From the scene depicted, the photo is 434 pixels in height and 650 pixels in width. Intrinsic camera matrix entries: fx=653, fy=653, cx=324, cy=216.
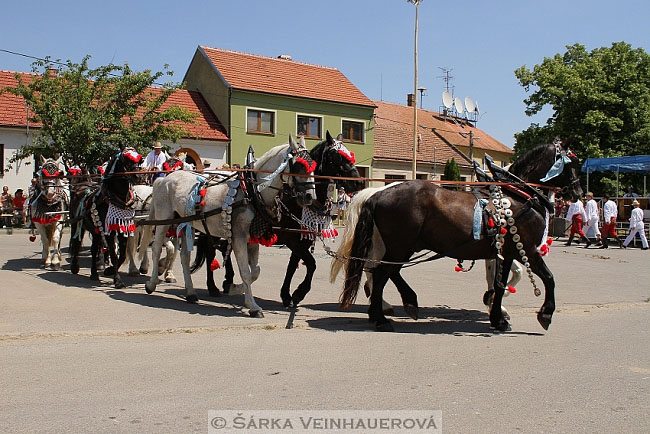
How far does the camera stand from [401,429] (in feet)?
14.6

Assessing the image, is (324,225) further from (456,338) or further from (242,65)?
(242,65)

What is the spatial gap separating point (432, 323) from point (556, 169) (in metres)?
2.49

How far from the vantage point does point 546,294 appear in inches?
305

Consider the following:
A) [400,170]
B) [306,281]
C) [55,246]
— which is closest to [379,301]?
[306,281]

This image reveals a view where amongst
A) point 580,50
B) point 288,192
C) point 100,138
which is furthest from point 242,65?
point 288,192

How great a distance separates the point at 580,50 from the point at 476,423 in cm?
3906

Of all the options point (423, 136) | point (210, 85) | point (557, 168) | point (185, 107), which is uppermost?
point (210, 85)

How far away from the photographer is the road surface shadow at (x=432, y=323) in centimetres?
781

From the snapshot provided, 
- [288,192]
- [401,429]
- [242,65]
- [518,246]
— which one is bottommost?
[401,429]

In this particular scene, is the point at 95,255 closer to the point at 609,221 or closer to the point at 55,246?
the point at 55,246

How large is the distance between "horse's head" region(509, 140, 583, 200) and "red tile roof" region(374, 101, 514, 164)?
32.3m

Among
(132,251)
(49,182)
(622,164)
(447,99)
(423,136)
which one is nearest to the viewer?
(132,251)

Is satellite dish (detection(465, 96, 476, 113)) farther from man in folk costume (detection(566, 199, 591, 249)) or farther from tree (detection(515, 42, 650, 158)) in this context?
man in folk costume (detection(566, 199, 591, 249))

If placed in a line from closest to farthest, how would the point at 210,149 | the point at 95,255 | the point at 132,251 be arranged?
the point at 95,255 < the point at 132,251 < the point at 210,149
